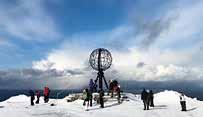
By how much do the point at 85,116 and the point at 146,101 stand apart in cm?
749

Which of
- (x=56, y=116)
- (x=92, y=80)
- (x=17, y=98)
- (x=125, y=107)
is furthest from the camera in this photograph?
(x=17, y=98)

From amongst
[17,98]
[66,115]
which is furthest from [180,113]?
[17,98]

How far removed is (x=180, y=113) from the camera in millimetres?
34406

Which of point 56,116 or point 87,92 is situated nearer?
point 56,116

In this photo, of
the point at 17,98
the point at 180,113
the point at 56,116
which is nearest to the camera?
the point at 56,116

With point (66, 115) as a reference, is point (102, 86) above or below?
above

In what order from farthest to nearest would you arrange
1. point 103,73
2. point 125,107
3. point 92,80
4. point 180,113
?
point 103,73, point 92,80, point 125,107, point 180,113

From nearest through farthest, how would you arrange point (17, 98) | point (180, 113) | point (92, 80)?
point (180, 113) → point (92, 80) → point (17, 98)

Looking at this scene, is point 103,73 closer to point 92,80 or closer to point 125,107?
point 92,80

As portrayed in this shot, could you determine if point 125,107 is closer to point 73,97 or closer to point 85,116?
point 85,116

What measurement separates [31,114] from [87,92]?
304 inches

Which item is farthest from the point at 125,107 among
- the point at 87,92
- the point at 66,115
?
the point at 66,115

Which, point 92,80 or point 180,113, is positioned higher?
point 92,80

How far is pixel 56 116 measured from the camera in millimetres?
31531
